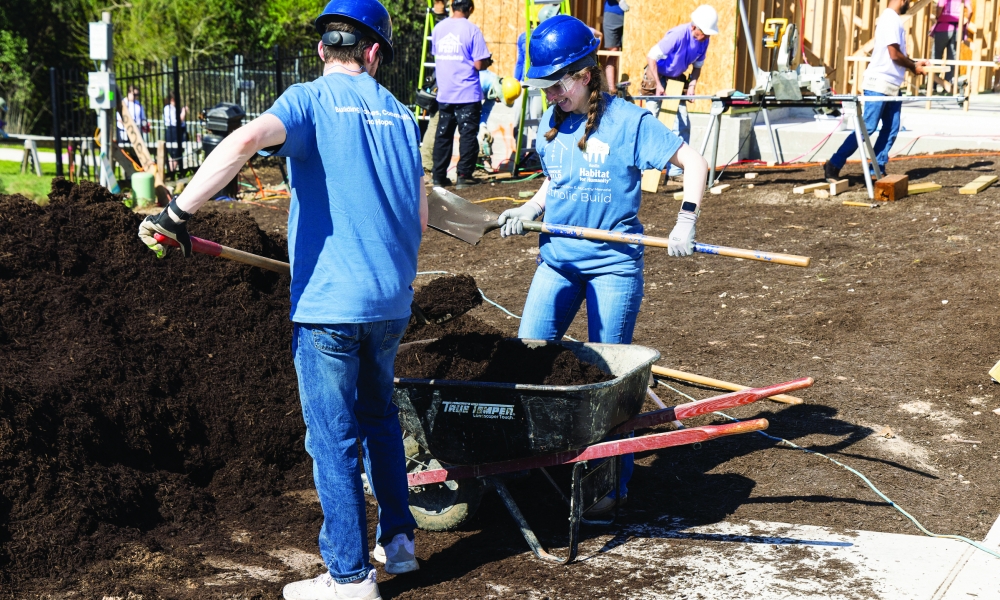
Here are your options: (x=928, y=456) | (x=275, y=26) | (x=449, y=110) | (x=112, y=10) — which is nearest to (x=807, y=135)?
(x=449, y=110)

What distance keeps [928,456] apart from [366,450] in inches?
113

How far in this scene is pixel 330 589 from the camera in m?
3.52

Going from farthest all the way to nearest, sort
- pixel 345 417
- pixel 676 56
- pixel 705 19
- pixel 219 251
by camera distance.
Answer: pixel 676 56 < pixel 705 19 < pixel 219 251 < pixel 345 417

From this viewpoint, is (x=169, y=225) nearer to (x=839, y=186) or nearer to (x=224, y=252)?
(x=224, y=252)

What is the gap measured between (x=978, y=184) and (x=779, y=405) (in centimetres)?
560

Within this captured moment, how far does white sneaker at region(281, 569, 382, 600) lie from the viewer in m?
3.49

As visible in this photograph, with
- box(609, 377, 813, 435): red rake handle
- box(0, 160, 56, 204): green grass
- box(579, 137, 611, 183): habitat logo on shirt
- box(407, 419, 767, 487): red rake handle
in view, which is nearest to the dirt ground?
box(407, 419, 767, 487): red rake handle

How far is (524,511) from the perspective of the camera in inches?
177

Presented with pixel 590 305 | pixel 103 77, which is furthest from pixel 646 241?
pixel 103 77

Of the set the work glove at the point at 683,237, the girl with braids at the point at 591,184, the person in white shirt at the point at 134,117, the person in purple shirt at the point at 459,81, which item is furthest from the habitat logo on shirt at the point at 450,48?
the work glove at the point at 683,237

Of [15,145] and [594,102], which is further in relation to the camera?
[15,145]

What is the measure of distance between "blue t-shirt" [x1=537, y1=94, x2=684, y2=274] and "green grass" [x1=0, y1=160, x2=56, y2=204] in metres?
9.53

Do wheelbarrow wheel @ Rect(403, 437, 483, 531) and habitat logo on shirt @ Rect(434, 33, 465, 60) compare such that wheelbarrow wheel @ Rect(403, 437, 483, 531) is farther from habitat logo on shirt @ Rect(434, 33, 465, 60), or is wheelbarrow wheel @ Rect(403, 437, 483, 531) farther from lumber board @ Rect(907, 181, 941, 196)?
habitat logo on shirt @ Rect(434, 33, 465, 60)

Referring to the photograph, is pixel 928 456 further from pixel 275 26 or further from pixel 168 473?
pixel 275 26
